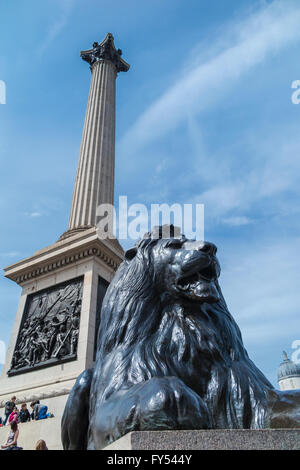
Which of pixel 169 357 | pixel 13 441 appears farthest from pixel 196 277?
pixel 13 441

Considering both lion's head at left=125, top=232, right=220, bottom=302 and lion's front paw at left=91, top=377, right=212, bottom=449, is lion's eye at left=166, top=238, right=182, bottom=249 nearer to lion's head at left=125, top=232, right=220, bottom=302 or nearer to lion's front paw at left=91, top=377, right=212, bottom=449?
lion's head at left=125, top=232, right=220, bottom=302

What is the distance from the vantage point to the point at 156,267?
2.73 metres

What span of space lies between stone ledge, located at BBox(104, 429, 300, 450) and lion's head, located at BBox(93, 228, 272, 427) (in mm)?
737

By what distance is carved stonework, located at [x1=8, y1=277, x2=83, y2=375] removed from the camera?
31.3 feet

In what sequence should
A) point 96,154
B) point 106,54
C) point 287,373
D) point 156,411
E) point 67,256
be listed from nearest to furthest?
point 156,411 < point 67,256 < point 96,154 < point 106,54 < point 287,373

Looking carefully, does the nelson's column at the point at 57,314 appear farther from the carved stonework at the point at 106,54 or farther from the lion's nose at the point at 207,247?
the carved stonework at the point at 106,54

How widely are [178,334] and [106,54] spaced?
71.6 feet

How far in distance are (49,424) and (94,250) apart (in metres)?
4.96

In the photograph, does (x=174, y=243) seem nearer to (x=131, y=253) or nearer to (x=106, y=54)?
(x=131, y=253)

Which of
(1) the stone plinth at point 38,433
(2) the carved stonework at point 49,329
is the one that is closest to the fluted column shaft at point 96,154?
(2) the carved stonework at point 49,329

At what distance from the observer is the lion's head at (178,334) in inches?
86.2

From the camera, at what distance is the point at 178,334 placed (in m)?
2.42

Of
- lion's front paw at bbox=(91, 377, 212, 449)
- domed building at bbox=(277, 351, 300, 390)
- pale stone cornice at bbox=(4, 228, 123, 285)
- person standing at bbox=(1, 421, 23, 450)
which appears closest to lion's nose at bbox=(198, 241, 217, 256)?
lion's front paw at bbox=(91, 377, 212, 449)
